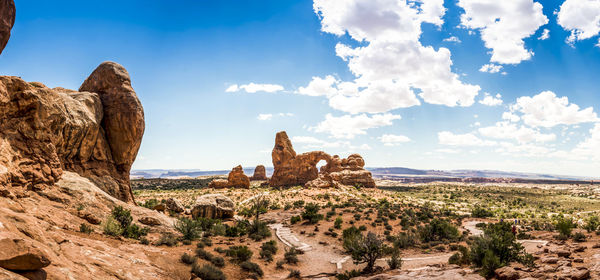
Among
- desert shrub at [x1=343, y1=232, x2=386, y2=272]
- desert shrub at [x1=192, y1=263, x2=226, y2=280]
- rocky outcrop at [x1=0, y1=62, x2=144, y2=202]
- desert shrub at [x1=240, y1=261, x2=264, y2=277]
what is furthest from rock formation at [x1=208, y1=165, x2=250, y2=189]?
desert shrub at [x1=192, y1=263, x2=226, y2=280]

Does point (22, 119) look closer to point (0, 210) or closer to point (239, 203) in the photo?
point (0, 210)

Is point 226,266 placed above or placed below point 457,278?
below

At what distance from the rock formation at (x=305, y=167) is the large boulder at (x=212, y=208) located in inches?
1321

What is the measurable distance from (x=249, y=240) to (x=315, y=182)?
123 feet

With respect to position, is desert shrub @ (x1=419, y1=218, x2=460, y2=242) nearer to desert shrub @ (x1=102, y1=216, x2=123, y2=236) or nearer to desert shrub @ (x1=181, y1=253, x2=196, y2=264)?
desert shrub @ (x1=181, y1=253, x2=196, y2=264)

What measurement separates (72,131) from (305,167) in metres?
54.0

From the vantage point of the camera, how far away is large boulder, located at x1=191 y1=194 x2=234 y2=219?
93.9 feet

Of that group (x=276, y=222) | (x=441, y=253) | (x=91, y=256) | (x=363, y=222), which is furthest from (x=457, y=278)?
(x=276, y=222)

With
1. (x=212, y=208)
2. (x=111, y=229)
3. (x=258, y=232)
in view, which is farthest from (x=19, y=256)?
(x=212, y=208)

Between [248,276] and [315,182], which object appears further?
[315,182]

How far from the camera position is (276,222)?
31672mm

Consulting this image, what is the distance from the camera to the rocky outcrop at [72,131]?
13156 millimetres

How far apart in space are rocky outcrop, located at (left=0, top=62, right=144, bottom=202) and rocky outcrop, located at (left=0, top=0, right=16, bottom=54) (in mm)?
2069

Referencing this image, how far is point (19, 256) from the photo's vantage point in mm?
5578
